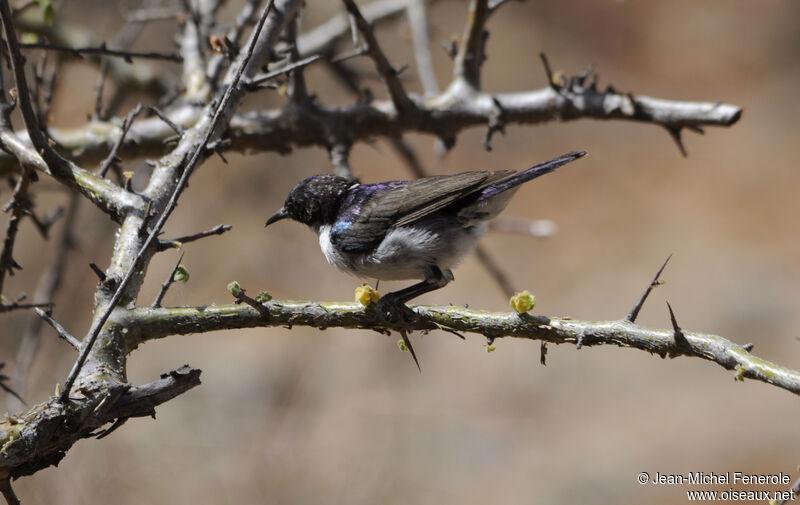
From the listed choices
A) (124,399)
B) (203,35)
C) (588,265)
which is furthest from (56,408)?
(588,265)

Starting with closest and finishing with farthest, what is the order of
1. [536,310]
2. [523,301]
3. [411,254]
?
[523,301], [411,254], [536,310]

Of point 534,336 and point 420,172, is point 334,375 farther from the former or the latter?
point 534,336

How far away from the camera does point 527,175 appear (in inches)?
161

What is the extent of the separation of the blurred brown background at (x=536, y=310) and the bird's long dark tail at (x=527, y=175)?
2011mm

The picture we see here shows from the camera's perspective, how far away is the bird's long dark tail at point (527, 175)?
392 cm

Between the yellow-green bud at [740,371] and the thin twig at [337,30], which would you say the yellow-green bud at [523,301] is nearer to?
the yellow-green bud at [740,371]

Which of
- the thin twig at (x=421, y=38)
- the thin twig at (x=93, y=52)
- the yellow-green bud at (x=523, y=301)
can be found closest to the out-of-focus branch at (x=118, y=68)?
the thin twig at (x=421, y=38)

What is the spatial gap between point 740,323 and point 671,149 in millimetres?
6020

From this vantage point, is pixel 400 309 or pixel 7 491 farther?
pixel 400 309

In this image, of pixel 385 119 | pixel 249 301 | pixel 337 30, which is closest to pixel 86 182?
pixel 249 301

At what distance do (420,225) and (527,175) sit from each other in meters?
0.68

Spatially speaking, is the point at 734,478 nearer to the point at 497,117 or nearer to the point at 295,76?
the point at 497,117

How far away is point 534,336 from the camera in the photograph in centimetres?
304

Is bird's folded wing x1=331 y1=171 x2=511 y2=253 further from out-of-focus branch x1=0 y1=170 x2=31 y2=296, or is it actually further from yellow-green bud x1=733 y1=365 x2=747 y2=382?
yellow-green bud x1=733 y1=365 x2=747 y2=382
